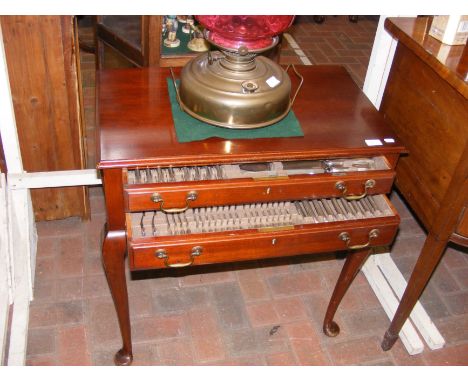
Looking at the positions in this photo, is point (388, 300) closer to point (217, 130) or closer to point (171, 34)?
point (217, 130)

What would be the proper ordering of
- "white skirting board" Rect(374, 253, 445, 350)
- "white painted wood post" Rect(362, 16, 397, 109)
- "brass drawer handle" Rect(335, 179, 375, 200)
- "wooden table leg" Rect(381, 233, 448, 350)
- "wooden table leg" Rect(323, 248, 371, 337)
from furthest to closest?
1. "white skirting board" Rect(374, 253, 445, 350)
2. "white painted wood post" Rect(362, 16, 397, 109)
3. "wooden table leg" Rect(323, 248, 371, 337)
4. "wooden table leg" Rect(381, 233, 448, 350)
5. "brass drawer handle" Rect(335, 179, 375, 200)

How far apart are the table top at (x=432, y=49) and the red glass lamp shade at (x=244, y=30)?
425 mm

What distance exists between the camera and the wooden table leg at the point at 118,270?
1586 mm

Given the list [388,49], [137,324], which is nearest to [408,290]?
[388,49]

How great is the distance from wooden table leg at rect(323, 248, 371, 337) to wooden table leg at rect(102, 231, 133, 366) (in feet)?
2.47

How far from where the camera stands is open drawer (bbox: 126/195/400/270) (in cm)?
152

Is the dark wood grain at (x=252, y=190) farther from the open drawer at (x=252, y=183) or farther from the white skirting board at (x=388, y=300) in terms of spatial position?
the white skirting board at (x=388, y=300)

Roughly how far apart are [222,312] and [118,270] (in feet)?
2.18

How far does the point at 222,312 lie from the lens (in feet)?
7.20

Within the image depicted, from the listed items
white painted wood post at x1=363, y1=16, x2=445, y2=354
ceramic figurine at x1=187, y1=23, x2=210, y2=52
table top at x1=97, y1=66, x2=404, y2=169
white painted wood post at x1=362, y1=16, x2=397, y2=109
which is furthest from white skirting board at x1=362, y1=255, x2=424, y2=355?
ceramic figurine at x1=187, y1=23, x2=210, y2=52

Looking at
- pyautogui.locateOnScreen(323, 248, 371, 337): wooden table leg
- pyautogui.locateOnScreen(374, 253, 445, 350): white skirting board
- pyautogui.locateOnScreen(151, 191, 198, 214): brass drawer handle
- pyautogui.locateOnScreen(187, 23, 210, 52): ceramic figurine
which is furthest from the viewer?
pyautogui.locateOnScreen(187, 23, 210, 52): ceramic figurine

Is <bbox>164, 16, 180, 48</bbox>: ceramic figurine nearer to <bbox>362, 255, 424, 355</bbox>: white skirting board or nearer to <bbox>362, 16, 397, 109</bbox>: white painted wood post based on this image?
<bbox>362, 16, 397, 109</bbox>: white painted wood post

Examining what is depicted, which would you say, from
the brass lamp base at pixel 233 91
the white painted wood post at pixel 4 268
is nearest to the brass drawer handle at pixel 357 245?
the brass lamp base at pixel 233 91

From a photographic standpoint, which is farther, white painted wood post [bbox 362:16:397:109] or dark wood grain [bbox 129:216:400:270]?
white painted wood post [bbox 362:16:397:109]
